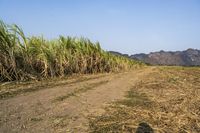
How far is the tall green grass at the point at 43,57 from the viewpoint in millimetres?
8258

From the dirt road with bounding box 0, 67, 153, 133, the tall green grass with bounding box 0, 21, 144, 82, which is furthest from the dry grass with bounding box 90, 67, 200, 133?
the tall green grass with bounding box 0, 21, 144, 82

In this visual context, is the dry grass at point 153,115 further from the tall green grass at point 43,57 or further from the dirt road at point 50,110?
the tall green grass at point 43,57

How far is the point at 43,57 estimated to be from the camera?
376 inches

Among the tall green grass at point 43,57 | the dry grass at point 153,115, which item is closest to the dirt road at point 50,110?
the dry grass at point 153,115

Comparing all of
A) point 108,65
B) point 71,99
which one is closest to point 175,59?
point 108,65

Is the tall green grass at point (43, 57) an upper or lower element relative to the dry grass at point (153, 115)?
upper

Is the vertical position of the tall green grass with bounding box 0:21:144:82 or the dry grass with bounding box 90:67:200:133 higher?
the tall green grass with bounding box 0:21:144:82

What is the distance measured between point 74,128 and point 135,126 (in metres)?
0.61

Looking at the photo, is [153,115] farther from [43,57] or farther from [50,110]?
[43,57]

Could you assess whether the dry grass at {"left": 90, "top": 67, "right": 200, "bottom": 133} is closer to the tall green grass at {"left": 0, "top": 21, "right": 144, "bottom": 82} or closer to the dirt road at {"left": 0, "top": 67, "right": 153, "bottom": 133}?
the dirt road at {"left": 0, "top": 67, "right": 153, "bottom": 133}

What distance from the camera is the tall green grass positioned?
8.26m

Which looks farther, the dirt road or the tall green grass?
the tall green grass

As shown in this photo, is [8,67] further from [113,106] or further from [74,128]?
[74,128]

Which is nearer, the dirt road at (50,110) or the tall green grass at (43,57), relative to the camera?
the dirt road at (50,110)
